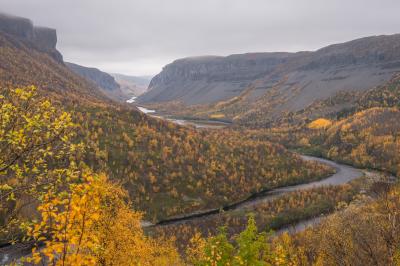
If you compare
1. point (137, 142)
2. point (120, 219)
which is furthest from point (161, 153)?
point (120, 219)

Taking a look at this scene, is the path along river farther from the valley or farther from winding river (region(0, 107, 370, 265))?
the valley

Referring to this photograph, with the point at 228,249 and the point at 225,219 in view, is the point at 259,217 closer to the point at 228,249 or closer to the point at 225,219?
the point at 225,219

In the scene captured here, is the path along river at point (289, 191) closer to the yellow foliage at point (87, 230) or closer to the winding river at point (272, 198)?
the winding river at point (272, 198)

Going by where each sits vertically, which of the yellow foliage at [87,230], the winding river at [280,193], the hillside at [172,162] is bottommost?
the winding river at [280,193]

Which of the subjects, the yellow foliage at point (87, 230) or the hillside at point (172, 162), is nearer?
the yellow foliage at point (87, 230)

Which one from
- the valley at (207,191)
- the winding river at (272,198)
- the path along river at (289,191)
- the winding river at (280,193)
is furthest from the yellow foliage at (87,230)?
the winding river at (280,193)

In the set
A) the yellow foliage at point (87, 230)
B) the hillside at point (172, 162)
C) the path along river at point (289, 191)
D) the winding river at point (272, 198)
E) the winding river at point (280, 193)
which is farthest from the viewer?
the hillside at point (172, 162)

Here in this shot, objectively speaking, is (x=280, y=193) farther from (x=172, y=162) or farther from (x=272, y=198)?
(x=172, y=162)

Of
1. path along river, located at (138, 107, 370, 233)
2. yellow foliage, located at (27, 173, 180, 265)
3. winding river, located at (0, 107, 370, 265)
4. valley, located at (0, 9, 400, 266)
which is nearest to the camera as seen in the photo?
yellow foliage, located at (27, 173, 180, 265)

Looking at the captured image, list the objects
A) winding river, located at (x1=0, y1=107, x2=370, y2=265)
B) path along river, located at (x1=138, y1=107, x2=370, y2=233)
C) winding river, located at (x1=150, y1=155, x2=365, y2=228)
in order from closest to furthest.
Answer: winding river, located at (x1=0, y1=107, x2=370, y2=265), path along river, located at (x1=138, y1=107, x2=370, y2=233), winding river, located at (x1=150, y1=155, x2=365, y2=228)

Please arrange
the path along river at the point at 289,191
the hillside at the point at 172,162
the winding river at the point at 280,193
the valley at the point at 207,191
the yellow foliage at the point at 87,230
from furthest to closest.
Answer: the hillside at the point at 172,162 < the winding river at the point at 280,193 < the path along river at the point at 289,191 < the valley at the point at 207,191 < the yellow foliage at the point at 87,230

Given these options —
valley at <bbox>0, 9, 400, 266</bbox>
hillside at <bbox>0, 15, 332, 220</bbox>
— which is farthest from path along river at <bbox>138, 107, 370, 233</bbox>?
hillside at <bbox>0, 15, 332, 220</bbox>
